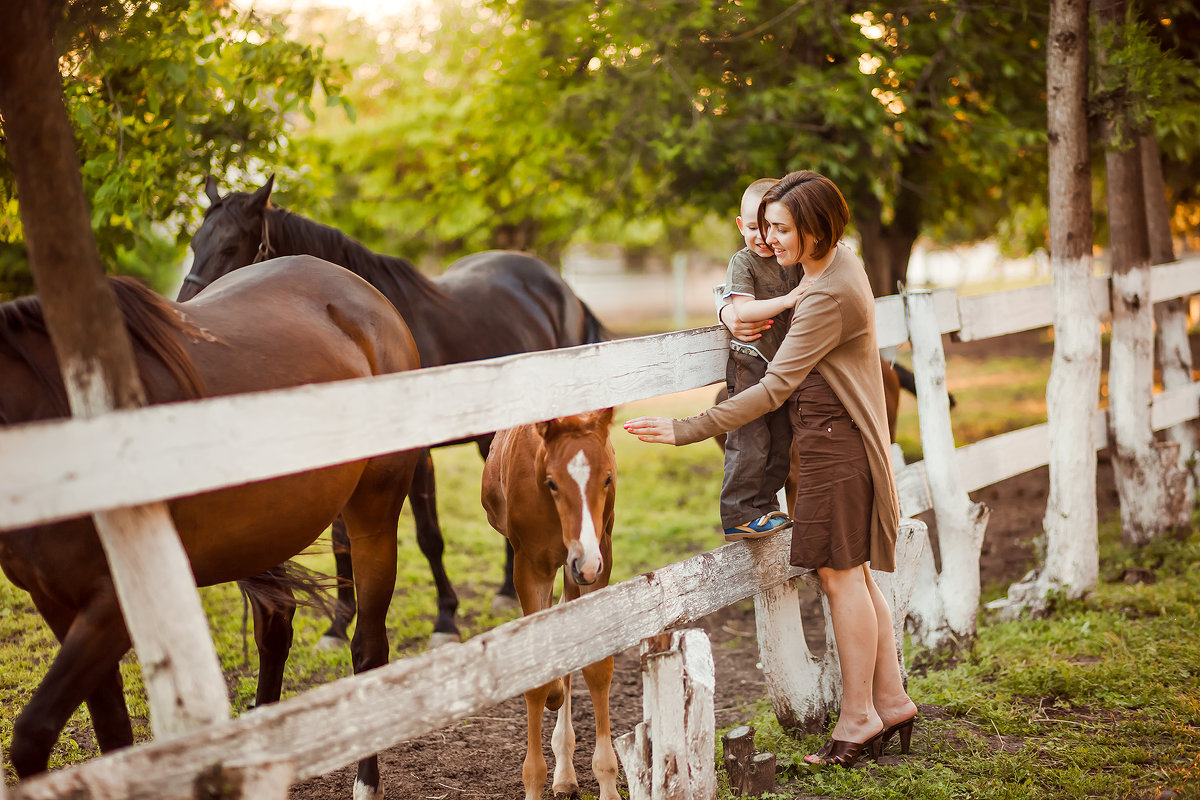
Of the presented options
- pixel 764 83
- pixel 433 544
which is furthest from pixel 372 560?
pixel 764 83

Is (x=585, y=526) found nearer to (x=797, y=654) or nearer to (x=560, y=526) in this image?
(x=560, y=526)

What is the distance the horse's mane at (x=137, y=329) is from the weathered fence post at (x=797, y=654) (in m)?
2.13

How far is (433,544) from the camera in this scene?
525cm

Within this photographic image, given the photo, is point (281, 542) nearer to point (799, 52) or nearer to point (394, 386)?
point (394, 386)

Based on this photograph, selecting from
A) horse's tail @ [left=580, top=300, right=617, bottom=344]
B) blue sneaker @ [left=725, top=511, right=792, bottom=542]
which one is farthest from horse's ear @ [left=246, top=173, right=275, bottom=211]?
blue sneaker @ [left=725, top=511, right=792, bottom=542]

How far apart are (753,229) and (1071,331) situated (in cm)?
254

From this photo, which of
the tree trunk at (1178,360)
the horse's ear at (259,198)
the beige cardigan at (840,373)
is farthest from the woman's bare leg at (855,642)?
the tree trunk at (1178,360)

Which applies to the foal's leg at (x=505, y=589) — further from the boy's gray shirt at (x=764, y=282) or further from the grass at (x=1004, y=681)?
the boy's gray shirt at (x=764, y=282)

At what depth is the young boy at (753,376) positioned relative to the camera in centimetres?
315

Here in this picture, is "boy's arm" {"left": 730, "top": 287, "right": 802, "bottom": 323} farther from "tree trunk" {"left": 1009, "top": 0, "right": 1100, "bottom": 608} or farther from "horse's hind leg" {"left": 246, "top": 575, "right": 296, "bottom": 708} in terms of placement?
"tree trunk" {"left": 1009, "top": 0, "right": 1100, "bottom": 608}

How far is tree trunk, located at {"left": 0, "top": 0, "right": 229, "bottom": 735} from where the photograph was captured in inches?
71.4

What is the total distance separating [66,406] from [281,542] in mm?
769

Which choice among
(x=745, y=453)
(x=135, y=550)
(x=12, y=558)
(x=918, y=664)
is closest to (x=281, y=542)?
A: (x=12, y=558)

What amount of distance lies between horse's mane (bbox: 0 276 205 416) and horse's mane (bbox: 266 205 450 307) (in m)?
2.07
